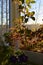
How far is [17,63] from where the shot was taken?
6.52 feet

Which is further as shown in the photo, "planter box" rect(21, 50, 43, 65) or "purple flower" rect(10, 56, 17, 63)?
"planter box" rect(21, 50, 43, 65)

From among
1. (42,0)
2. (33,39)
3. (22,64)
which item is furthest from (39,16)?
(22,64)

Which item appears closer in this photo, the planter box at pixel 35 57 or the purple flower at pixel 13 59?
the purple flower at pixel 13 59

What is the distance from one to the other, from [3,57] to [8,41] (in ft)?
1.22

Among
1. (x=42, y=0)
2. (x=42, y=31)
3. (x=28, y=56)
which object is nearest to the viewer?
(x=28, y=56)

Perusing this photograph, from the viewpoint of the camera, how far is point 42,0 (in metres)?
2.59

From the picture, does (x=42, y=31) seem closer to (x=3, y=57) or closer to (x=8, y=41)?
(x=8, y=41)

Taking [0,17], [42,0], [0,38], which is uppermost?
[42,0]

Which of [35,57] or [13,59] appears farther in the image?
[35,57]

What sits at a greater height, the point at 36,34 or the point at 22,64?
the point at 36,34

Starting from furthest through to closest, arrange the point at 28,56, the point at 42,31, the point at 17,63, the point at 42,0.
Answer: the point at 42,0 < the point at 42,31 < the point at 28,56 < the point at 17,63

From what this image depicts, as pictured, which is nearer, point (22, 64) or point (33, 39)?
point (22, 64)

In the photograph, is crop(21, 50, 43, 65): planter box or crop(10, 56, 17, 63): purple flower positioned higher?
crop(10, 56, 17, 63): purple flower

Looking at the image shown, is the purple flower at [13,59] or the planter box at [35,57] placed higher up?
the purple flower at [13,59]
